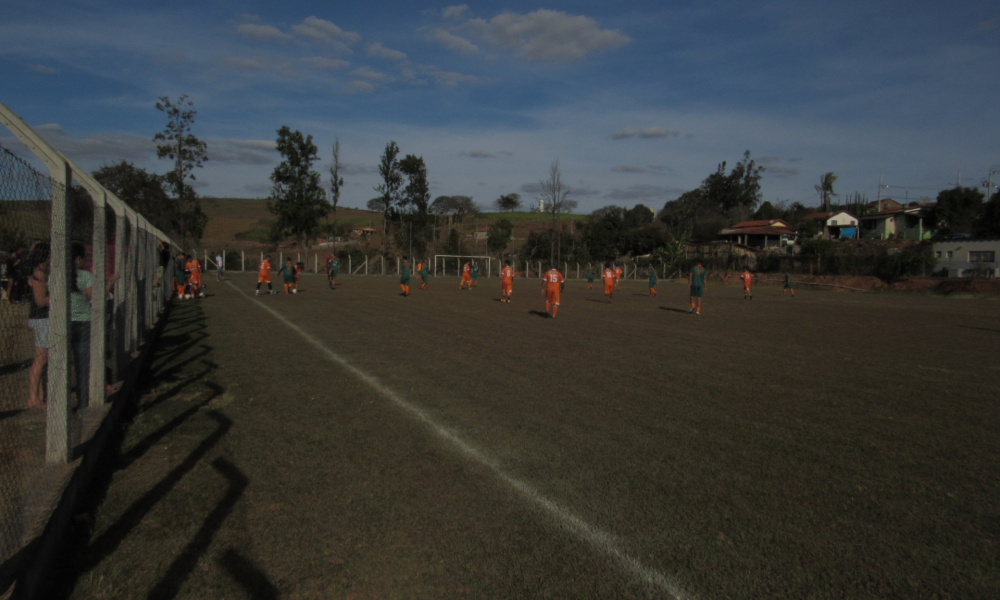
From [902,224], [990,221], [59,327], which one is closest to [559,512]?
[59,327]

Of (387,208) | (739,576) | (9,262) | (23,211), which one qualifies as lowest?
(739,576)

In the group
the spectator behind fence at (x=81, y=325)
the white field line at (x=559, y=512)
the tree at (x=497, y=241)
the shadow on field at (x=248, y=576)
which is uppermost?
the tree at (x=497, y=241)

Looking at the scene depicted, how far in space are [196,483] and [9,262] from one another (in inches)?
74.7

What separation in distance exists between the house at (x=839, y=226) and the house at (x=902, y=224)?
1.30 meters

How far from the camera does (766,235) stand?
72.6 meters

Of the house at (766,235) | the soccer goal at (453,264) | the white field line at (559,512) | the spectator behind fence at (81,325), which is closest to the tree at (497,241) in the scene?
the soccer goal at (453,264)

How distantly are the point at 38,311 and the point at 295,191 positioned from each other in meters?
58.0

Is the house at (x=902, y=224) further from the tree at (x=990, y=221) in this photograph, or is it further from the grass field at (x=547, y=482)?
the grass field at (x=547, y=482)

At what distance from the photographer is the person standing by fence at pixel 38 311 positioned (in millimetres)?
4055

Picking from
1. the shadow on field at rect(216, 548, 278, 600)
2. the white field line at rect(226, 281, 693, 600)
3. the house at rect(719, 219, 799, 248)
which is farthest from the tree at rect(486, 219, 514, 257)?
the shadow on field at rect(216, 548, 278, 600)

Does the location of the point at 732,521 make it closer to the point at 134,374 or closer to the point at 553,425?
the point at 553,425

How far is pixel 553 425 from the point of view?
595cm

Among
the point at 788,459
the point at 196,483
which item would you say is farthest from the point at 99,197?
the point at 788,459

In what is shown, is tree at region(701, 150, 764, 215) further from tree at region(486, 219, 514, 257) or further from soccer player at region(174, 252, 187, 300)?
soccer player at region(174, 252, 187, 300)
